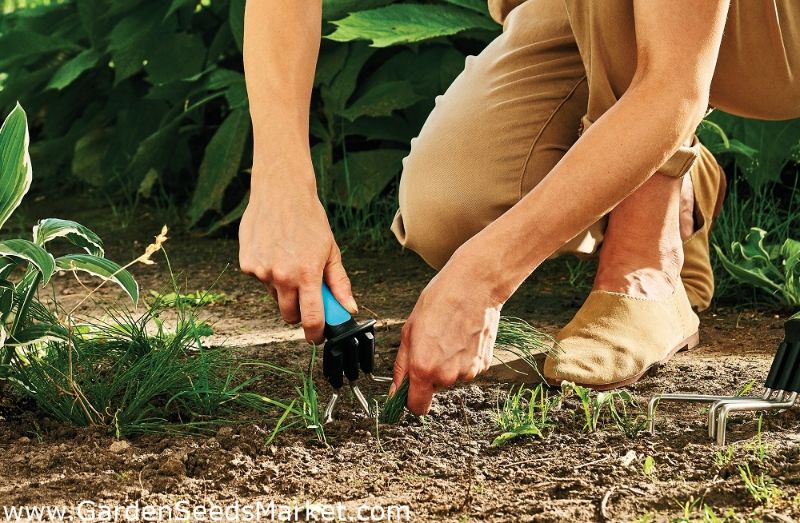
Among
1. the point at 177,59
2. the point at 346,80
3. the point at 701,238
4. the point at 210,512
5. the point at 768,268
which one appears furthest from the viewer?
the point at 177,59

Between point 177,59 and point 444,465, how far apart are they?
2.18 metres

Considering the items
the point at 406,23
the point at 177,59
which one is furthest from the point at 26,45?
the point at 406,23

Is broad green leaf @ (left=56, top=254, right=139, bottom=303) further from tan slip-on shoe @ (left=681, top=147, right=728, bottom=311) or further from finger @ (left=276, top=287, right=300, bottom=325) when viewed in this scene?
tan slip-on shoe @ (left=681, top=147, right=728, bottom=311)

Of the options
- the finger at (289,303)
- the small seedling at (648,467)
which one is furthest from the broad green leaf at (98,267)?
the small seedling at (648,467)

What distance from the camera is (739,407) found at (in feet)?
5.55

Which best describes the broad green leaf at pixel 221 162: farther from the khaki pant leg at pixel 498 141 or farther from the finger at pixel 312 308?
the finger at pixel 312 308

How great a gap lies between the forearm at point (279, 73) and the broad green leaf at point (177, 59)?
1541 millimetres

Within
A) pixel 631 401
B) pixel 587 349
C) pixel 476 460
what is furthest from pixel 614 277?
pixel 476 460

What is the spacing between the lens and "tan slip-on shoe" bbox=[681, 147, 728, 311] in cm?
247

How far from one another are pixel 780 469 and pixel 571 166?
0.57 meters

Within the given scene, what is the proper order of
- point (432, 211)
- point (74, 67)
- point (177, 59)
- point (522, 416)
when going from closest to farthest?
point (522, 416) < point (432, 211) < point (177, 59) < point (74, 67)

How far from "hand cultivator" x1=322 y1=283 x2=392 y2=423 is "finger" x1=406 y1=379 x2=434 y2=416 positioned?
9 centimetres

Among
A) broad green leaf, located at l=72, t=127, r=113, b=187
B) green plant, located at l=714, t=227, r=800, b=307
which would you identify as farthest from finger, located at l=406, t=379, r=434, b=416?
broad green leaf, located at l=72, t=127, r=113, b=187

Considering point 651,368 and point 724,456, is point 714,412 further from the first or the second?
point 651,368
